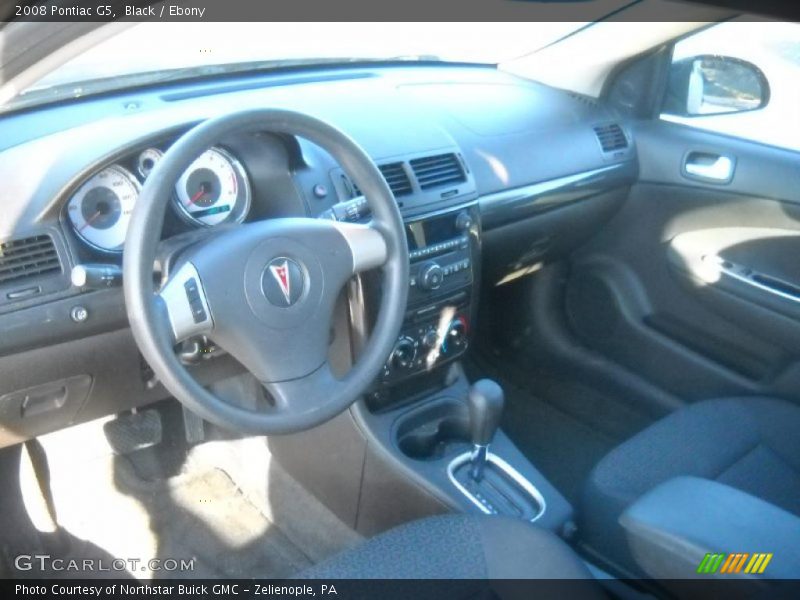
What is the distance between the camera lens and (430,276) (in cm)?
200

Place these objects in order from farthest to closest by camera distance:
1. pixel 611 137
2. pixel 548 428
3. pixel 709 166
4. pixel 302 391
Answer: pixel 548 428 < pixel 611 137 < pixel 709 166 < pixel 302 391

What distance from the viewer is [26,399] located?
1787mm

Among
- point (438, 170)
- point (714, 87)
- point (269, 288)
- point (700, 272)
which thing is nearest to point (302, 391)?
point (269, 288)

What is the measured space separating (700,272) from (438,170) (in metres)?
0.92

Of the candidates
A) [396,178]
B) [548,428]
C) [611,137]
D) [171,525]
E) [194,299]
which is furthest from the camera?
[548,428]

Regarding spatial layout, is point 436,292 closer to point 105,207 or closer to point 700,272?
point 105,207

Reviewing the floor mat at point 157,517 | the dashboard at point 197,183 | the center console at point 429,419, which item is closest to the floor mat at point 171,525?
the floor mat at point 157,517

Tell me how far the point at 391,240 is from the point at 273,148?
1.04 ft

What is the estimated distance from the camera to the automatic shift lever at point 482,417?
78.7 inches

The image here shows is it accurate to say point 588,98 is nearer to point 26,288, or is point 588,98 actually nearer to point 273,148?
point 273,148

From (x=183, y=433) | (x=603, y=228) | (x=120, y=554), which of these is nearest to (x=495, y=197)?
(x=603, y=228)

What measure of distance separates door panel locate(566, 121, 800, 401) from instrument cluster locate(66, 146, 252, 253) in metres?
1.43

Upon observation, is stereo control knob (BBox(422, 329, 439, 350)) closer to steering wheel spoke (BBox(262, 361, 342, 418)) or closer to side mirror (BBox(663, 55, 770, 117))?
steering wheel spoke (BBox(262, 361, 342, 418))

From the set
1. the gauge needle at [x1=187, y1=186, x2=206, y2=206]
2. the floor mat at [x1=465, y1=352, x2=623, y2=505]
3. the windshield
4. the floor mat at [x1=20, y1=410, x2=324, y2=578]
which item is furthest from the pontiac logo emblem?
the floor mat at [x1=465, y1=352, x2=623, y2=505]
